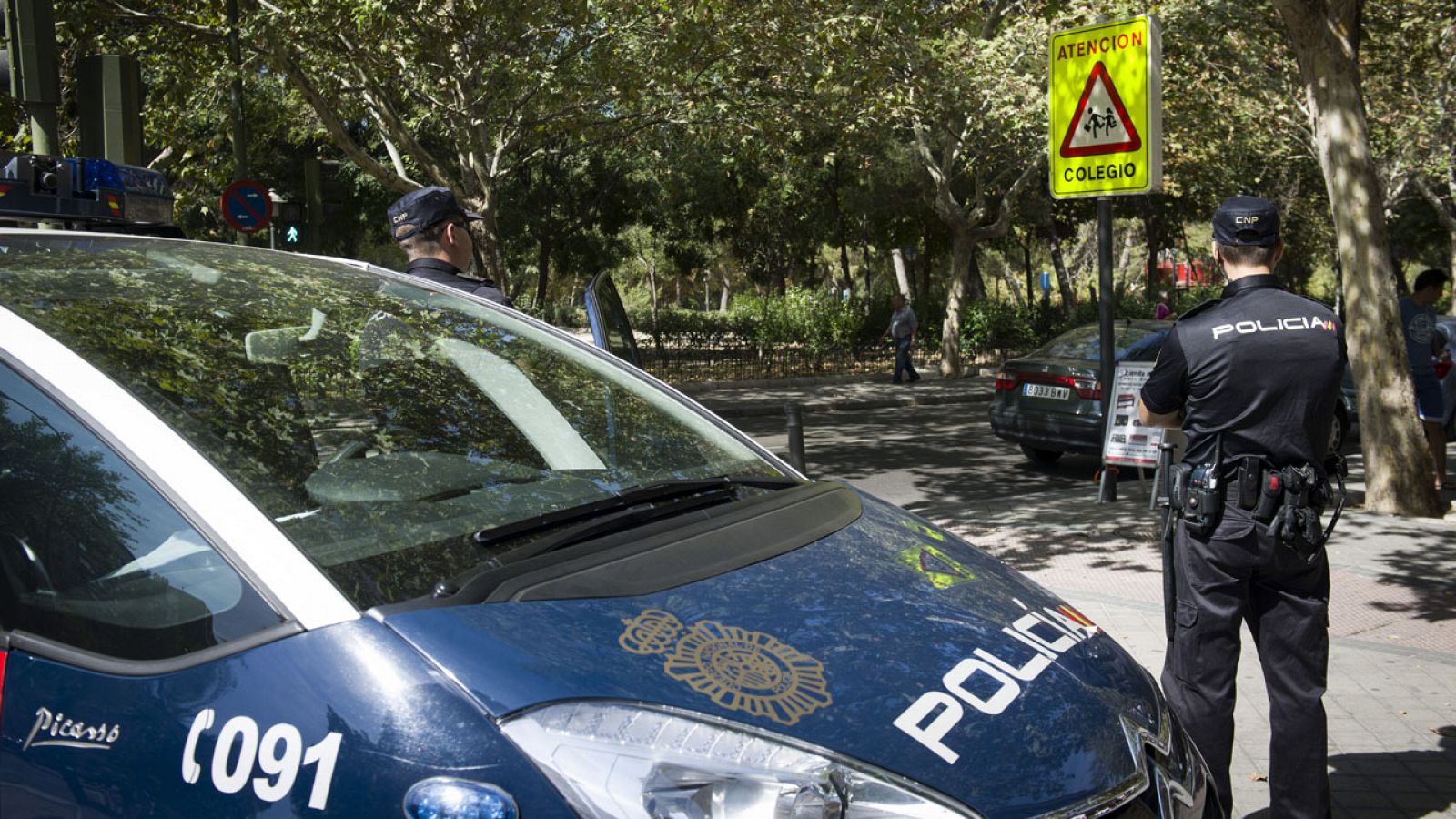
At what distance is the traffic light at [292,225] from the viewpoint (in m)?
14.3

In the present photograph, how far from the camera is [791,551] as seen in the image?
2.39m

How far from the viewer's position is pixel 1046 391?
12.2 m

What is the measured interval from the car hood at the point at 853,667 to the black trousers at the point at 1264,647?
1.20 meters

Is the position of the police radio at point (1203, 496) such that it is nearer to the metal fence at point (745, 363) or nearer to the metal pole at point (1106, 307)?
the metal pole at point (1106, 307)

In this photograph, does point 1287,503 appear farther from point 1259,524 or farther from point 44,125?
point 44,125

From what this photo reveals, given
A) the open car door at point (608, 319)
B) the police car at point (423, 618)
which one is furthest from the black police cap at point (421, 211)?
the police car at point (423, 618)

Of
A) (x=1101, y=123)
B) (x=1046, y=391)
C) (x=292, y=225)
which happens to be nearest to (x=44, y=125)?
(x=1101, y=123)

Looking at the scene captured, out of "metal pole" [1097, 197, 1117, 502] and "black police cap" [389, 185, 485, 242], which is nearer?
"black police cap" [389, 185, 485, 242]

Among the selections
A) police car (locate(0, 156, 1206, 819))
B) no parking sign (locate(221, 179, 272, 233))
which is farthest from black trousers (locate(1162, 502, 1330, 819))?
no parking sign (locate(221, 179, 272, 233))

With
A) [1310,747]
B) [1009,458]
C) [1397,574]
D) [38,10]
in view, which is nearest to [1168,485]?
[1310,747]

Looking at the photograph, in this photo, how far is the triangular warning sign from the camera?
305 inches

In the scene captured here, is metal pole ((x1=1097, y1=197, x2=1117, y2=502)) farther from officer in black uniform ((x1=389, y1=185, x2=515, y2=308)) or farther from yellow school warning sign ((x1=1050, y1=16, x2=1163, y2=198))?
officer in black uniform ((x1=389, y1=185, x2=515, y2=308))

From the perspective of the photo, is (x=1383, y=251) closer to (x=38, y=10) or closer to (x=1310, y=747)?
(x=1310, y=747)

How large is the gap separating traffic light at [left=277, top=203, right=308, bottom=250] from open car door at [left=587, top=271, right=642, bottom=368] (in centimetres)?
989
